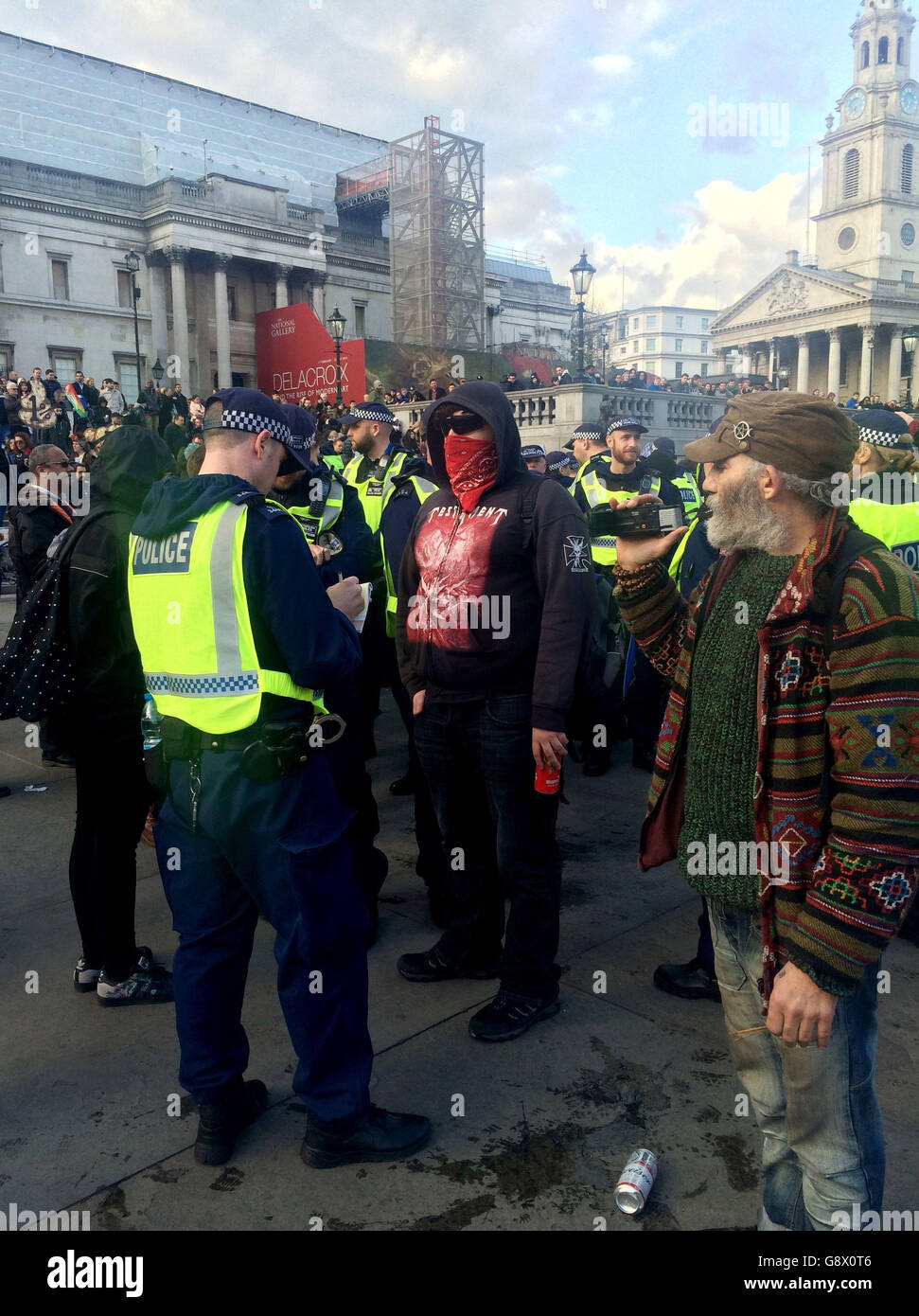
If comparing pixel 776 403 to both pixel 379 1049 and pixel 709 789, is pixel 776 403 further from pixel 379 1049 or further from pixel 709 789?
pixel 379 1049

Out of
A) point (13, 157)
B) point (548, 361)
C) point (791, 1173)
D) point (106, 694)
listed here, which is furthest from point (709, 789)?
point (13, 157)

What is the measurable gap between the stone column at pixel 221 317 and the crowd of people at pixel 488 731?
46.5 m

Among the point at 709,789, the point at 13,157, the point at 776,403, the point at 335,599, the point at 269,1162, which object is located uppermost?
the point at 13,157

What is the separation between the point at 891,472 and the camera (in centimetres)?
345

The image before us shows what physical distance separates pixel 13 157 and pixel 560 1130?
56298 mm

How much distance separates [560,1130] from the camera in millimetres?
2887

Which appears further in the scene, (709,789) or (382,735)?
(382,735)

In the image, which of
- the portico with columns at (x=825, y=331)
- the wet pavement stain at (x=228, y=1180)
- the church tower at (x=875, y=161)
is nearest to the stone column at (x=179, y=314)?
the portico with columns at (x=825, y=331)

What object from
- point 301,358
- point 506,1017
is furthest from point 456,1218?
point 301,358

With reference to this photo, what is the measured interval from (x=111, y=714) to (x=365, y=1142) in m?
1.75

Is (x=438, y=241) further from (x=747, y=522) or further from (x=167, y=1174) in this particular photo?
(x=167, y=1174)

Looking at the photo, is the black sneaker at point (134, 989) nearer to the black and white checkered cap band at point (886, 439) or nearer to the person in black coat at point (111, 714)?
the person in black coat at point (111, 714)

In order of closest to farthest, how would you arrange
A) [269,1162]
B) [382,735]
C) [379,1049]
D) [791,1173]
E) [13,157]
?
[791,1173], [269,1162], [379,1049], [382,735], [13,157]

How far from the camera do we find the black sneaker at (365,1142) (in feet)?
8.97
